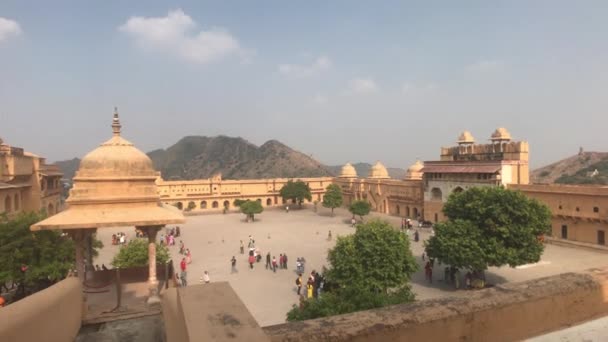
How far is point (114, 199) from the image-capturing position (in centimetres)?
1044

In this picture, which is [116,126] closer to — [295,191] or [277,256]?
[277,256]

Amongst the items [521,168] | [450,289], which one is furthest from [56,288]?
[521,168]

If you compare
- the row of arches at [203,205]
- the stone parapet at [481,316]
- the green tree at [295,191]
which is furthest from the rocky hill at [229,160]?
the stone parapet at [481,316]

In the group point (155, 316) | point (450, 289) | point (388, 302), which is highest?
point (155, 316)

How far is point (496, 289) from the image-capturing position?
13.6 ft

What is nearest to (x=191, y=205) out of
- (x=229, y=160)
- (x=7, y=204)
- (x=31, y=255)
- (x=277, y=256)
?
(x=7, y=204)

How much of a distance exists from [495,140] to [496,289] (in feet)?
113

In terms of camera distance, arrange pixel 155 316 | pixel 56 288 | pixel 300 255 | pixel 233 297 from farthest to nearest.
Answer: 1. pixel 300 255
2. pixel 155 316
3. pixel 56 288
4. pixel 233 297

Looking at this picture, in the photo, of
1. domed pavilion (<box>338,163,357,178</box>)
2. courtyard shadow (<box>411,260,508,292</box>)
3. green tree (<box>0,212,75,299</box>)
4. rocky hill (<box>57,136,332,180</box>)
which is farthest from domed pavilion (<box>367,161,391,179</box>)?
rocky hill (<box>57,136,332,180</box>)

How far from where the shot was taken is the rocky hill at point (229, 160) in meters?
127

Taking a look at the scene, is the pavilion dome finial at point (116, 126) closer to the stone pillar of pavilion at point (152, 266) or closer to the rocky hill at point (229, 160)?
the stone pillar of pavilion at point (152, 266)

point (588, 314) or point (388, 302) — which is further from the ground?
point (588, 314)

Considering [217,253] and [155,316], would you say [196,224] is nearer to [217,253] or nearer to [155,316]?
[217,253]

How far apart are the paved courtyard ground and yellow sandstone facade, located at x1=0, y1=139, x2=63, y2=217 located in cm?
545
